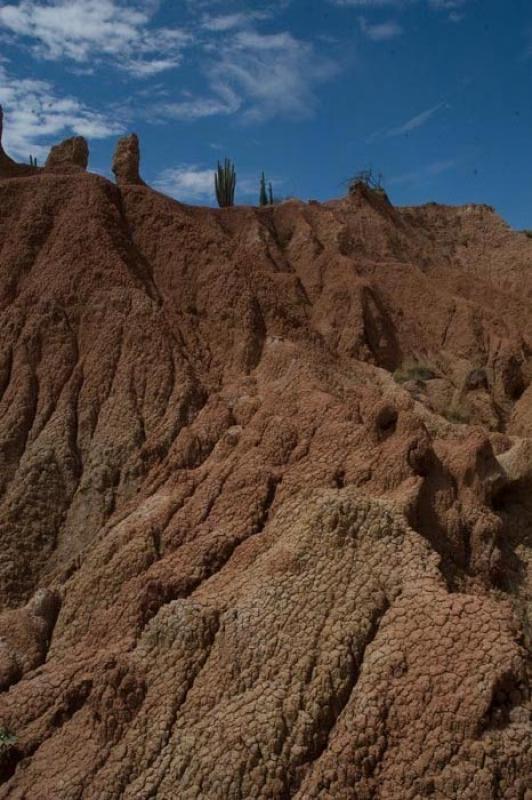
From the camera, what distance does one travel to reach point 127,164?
21906 millimetres

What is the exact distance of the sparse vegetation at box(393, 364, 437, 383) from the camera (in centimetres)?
2059

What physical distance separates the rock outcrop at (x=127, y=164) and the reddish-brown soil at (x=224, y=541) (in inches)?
81.4

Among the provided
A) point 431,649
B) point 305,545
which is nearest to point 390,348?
point 305,545

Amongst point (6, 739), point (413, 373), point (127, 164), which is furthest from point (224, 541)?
point (127, 164)

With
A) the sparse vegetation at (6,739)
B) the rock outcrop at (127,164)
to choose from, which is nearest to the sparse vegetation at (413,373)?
the rock outcrop at (127,164)

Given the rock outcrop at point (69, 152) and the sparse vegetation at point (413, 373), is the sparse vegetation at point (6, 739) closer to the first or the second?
the sparse vegetation at point (413, 373)

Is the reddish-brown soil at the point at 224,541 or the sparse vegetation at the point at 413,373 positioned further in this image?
the sparse vegetation at the point at 413,373

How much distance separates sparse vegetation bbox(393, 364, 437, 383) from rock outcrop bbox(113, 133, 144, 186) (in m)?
8.56

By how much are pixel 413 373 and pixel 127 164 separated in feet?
31.1

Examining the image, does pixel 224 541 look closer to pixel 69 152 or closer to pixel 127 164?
pixel 127 164

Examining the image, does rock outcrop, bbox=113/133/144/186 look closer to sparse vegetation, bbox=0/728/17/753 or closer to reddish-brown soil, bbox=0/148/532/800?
reddish-brown soil, bbox=0/148/532/800

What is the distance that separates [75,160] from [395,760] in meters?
19.2

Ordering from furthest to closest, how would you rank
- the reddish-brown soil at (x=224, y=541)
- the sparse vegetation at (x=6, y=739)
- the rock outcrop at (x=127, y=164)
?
the rock outcrop at (x=127, y=164)
the sparse vegetation at (x=6, y=739)
the reddish-brown soil at (x=224, y=541)

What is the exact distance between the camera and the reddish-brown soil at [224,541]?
9016 millimetres
